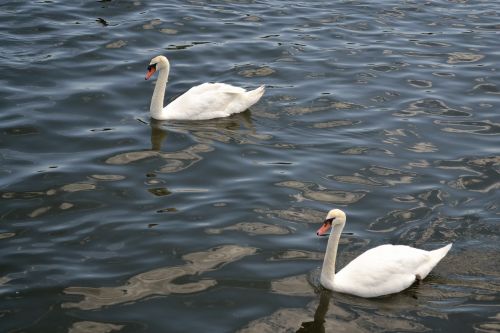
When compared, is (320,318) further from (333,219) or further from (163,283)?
(163,283)

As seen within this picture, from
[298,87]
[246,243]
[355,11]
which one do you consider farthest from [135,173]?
[355,11]

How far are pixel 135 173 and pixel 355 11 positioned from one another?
11322 mm

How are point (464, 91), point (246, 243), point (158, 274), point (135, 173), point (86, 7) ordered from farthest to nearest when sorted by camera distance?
1. point (86, 7)
2. point (464, 91)
3. point (135, 173)
4. point (246, 243)
5. point (158, 274)

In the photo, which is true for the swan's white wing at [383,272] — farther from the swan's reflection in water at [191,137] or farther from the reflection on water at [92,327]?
the swan's reflection in water at [191,137]

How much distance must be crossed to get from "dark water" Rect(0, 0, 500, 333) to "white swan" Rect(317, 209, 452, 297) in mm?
173

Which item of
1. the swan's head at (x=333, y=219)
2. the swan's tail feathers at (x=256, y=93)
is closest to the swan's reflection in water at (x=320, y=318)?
the swan's head at (x=333, y=219)

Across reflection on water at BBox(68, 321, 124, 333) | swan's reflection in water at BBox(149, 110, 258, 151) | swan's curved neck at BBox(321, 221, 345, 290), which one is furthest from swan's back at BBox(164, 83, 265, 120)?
reflection on water at BBox(68, 321, 124, 333)

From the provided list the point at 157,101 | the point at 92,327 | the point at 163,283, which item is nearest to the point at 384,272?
the point at 163,283

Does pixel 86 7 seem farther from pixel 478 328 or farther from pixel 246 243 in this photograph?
pixel 478 328

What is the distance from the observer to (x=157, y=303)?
1104 cm

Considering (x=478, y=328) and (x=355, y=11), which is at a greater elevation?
(x=355, y=11)

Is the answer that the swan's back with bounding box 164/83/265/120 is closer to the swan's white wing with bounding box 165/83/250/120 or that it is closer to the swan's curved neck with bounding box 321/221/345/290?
the swan's white wing with bounding box 165/83/250/120

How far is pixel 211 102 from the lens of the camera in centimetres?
1670

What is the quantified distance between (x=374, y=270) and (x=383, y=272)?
12 centimetres
